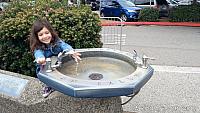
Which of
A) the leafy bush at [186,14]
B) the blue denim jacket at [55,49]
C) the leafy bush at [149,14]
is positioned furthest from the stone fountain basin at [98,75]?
the leafy bush at [149,14]

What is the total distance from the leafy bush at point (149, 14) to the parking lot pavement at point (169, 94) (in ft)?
46.7

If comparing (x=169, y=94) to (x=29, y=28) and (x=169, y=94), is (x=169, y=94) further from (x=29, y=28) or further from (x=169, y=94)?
(x=29, y=28)

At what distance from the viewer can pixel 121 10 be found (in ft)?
79.3

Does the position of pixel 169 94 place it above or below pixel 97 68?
below

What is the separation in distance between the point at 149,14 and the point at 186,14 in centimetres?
226

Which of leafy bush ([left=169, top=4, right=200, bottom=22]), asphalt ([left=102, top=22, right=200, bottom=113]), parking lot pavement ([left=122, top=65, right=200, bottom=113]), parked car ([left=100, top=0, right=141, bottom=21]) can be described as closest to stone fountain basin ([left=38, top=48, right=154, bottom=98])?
asphalt ([left=102, top=22, right=200, bottom=113])

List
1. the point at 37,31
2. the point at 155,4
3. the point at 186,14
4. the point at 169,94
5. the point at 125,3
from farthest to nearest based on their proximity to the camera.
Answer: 1. the point at 155,4
2. the point at 125,3
3. the point at 186,14
4. the point at 169,94
5. the point at 37,31

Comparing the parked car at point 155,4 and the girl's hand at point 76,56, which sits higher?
the girl's hand at point 76,56

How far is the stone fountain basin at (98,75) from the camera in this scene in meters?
3.15

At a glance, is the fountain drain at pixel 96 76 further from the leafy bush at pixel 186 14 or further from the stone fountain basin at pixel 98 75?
the leafy bush at pixel 186 14

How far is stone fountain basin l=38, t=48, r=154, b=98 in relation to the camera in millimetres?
3150

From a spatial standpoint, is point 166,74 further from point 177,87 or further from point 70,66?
point 70,66

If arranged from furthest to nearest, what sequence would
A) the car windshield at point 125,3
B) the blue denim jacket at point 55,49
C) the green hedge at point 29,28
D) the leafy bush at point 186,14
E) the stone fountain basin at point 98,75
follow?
the car windshield at point 125,3
the leafy bush at point 186,14
the green hedge at point 29,28
the blue denim jacket at point 55,49
the stone fountain basin at point 98,75

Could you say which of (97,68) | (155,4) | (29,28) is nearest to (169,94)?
(97,68)
